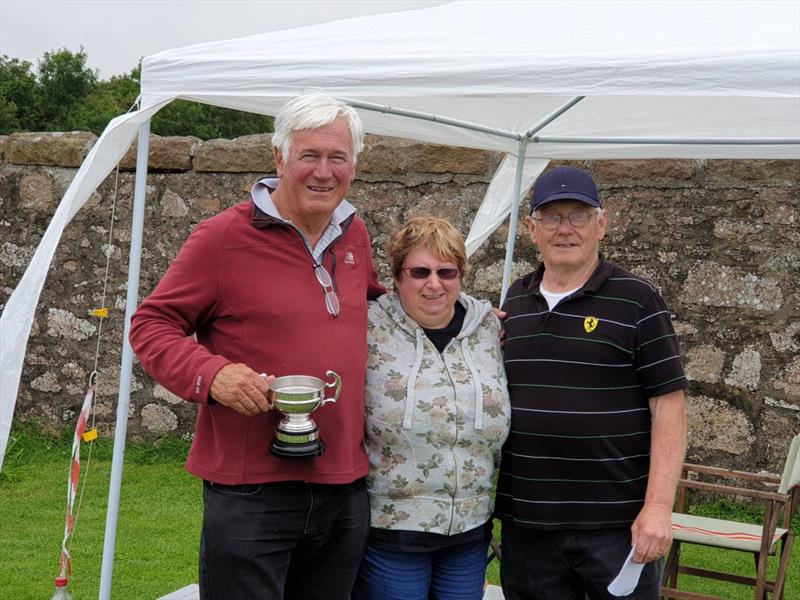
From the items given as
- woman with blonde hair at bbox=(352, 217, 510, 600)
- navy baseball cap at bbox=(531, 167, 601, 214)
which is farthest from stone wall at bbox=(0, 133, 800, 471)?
woman with blonde hair at bbox=(352, 217, 510, 600)

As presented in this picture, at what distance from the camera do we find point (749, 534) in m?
3.38

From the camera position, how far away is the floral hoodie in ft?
7.27

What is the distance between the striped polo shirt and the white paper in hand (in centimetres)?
9

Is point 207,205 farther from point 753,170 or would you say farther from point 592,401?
point 592,401

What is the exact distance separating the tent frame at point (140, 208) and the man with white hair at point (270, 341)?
36cm

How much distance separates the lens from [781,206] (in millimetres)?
4074

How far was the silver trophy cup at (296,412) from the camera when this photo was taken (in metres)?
1.97

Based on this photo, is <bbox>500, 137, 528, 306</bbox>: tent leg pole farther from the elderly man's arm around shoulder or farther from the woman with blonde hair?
the elderly man's arm around shoulder

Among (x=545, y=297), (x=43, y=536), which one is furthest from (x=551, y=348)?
(x=43, y=536)

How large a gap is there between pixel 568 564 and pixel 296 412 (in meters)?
0.80

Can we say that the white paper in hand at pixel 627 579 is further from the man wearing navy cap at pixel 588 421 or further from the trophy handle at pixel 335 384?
the trophy handle at pixel 335 384

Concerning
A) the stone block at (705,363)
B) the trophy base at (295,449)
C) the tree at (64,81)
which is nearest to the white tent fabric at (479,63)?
the trophy base at (295,449)

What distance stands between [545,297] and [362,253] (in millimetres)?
462

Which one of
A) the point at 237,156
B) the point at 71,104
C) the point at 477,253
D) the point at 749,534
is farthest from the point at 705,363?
the point at 71,104
